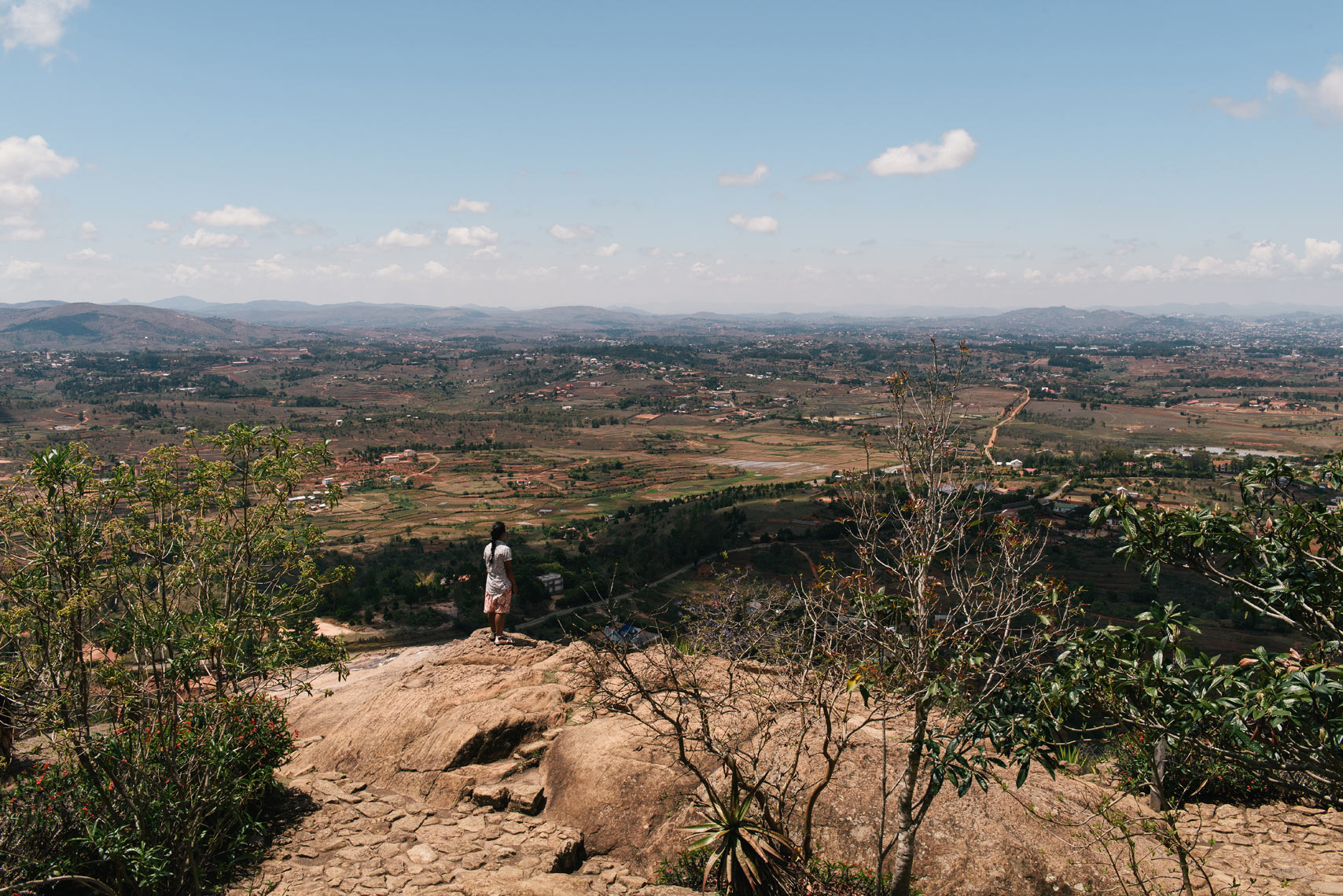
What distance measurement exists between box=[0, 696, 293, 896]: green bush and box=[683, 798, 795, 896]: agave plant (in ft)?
17.1

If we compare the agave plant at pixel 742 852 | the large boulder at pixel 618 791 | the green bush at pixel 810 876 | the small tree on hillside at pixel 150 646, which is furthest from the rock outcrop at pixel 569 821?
the small tree on hillside at pixel 150 646

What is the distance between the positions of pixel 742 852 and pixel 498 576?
6.89 meters

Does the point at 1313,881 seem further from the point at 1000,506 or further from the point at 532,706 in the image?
the point at 1000,506

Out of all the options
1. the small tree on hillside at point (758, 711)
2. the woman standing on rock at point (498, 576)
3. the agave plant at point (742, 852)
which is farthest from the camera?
the woman standing on rock at point (498, 576)

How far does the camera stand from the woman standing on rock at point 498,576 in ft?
40.1

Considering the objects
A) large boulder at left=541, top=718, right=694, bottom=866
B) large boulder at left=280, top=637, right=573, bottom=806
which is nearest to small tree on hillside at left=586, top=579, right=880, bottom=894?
large boulder at left=541, top=718, right=694, bottom=866

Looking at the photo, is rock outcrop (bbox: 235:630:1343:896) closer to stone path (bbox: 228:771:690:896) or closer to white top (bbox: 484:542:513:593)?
stone path (bbox: 228:771:690:896)

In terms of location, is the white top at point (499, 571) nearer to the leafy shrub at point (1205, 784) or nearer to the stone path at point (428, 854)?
the stone path at point (428, 854)

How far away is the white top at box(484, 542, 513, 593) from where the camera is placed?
12.2 m

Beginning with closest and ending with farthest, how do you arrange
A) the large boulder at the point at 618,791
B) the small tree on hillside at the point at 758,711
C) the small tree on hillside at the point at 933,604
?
the small tree on hillside at the point at 933,604 < the small tree on hillside at the point at 758,711 < the large boulder at the point at 618,791

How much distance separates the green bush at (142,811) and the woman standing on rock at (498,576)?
4660mm

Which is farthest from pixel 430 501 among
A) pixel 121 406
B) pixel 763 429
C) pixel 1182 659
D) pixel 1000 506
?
pixel 121 406

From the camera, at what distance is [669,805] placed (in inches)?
349

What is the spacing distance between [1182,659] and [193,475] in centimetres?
981
